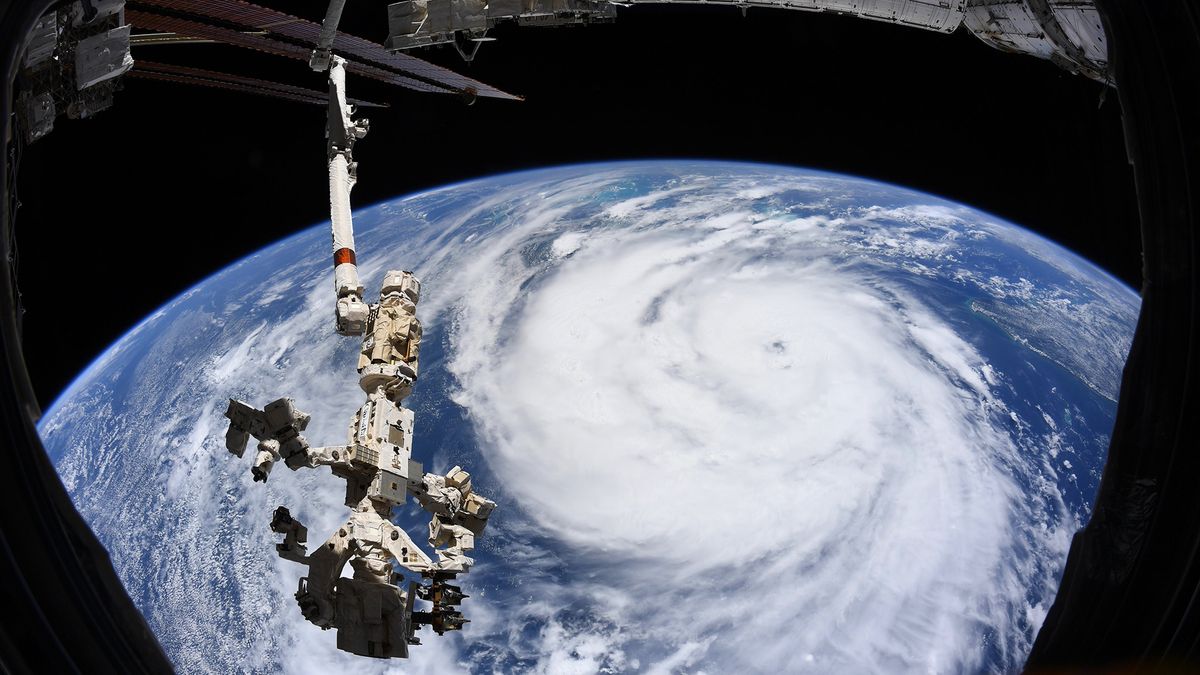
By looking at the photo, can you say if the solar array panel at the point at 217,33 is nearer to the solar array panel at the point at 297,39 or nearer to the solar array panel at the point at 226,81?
the solar array panel at the point at 297,39

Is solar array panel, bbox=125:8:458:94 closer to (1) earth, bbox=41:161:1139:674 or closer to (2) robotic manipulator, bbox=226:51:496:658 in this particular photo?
(2) robotic manipulator, bbox=226:51:496:658

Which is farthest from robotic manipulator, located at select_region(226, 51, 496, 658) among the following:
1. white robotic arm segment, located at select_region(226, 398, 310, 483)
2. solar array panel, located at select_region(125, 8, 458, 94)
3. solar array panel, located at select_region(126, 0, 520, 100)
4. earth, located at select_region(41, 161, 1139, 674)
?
earth, located at select_region(41, 161, 1139, 674)

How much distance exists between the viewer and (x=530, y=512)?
18.5m

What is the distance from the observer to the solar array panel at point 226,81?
10531 millimetres

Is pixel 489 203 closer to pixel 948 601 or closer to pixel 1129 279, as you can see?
pixel 948 601

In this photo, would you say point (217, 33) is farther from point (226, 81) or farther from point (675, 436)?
point (675, 436)

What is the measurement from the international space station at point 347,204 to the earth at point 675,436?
9407 mm

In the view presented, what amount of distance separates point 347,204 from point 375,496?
3554 millimetres

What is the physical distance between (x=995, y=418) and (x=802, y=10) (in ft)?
41.2

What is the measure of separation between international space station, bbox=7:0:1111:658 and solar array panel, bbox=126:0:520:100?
0.07 feet

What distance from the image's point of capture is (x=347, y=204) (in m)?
9.17

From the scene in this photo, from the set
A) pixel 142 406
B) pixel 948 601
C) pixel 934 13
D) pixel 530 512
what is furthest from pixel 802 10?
pixel 142 406

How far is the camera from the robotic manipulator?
22.7 feet

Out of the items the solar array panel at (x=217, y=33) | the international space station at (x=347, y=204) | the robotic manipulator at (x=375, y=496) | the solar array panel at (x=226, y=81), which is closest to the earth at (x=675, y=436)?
the solar array panel at (x=226, y=81)
